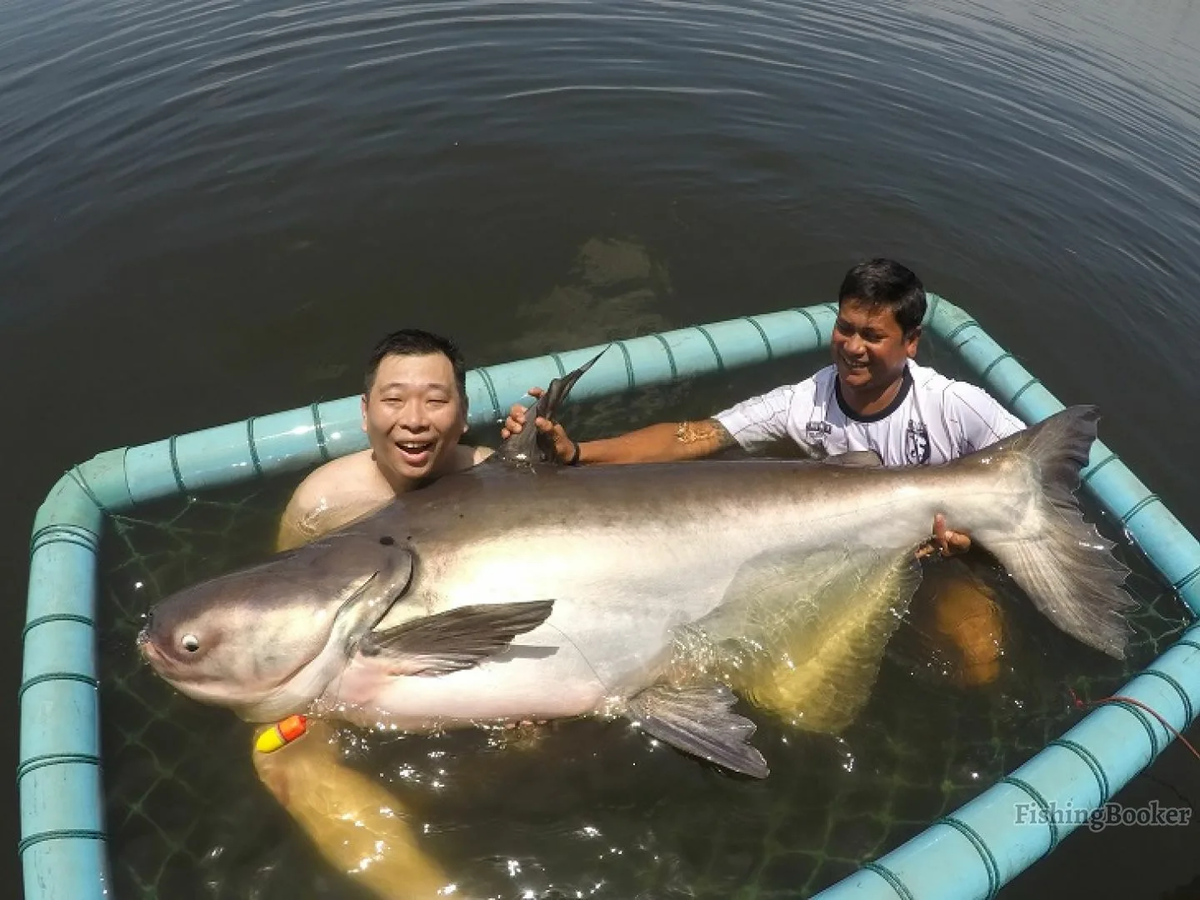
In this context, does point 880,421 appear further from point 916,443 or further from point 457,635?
point 457,635

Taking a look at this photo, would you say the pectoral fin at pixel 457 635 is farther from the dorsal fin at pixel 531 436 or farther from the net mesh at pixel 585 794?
the dorsal fin at pixel 531 436

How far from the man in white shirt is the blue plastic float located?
2.20 feet

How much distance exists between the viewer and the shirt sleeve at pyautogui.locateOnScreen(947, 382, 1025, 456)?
3.93 meters

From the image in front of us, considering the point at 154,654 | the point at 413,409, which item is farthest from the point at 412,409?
the point at 154,654

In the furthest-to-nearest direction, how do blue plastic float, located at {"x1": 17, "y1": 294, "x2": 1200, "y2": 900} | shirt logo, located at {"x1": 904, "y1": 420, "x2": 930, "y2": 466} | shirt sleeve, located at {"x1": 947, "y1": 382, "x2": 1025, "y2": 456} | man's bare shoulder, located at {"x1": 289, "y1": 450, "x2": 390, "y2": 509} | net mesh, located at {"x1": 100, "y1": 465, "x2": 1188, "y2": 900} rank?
1. shirt logo, located at {"x1": 904, "y1": 420, "x2": 930, "y2": 466}
2. shirt sleeve, located at {"x1": 947, "y1": 382, "x2": 1025, "y2": 456}
3. man's bare shoulder, located at {"x1": 289, "y1": 450, "x2": 390, "y2": 509}
4. net mesh, located at {"x1": 100, "y1": 465, "x2": 1188, "y2": 900}
5. blue plastic float, located at {"x1": 17, "y1": 294, "x2": 1200, "y2": 900}

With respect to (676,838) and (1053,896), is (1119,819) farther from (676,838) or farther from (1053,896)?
(676,838)

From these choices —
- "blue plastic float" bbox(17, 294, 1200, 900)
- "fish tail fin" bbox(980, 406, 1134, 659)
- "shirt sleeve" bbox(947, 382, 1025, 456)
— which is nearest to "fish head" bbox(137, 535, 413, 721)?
"blue plastic float" bbox(17, 294, 1200, 900)

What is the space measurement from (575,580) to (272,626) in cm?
103

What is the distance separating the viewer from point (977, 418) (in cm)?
397

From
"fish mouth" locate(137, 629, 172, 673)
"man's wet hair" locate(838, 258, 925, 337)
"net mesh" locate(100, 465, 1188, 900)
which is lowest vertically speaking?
"net mesh" locate(100, 465, 1188, 900)

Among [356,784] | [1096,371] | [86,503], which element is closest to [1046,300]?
[1096,371]

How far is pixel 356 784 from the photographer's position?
310 cm

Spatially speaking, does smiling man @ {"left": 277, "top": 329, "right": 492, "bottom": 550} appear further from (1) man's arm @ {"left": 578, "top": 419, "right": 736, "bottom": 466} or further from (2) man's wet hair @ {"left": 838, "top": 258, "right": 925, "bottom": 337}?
(2) man's wet hair @ {"left": 838, "top": 258, "right": 925, "bottom": 337}

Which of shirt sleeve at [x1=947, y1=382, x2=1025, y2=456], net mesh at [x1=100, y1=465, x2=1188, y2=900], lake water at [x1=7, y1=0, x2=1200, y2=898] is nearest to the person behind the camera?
net mesh at [x1=100, y1=465, x2=1188, y2=900]
